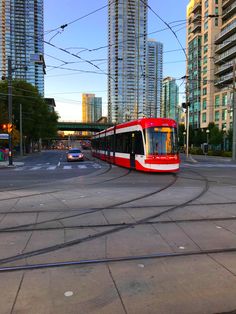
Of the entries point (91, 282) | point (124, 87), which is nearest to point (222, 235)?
point (91, 282)

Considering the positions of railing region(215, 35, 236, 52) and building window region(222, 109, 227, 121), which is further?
building window region(222, 109, 227, 121)

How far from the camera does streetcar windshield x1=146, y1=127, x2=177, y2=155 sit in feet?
62.1

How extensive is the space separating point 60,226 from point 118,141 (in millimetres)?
18327

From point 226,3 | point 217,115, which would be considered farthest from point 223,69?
point 226,3

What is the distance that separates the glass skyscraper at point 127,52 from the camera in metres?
19.6

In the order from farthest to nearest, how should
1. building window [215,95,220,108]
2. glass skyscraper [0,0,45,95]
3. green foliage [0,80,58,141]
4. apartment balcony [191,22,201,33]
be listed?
apartment balcony [191,22,201,33], building window [215,95,220,108], green foliage [0,80,58,141], glass skyscraper [0,0,45,95]

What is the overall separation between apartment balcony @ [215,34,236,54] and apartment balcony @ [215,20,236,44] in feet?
3.48

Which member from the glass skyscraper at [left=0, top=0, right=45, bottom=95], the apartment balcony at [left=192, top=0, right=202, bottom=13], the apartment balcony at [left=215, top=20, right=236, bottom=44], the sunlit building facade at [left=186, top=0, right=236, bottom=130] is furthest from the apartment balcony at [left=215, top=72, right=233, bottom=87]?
the glass skyscraper at [left=0, top=0, right=45, bottom=95]

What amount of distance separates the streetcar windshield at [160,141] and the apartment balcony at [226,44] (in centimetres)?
6478

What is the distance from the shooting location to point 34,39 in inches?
812

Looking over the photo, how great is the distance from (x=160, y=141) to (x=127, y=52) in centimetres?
1010

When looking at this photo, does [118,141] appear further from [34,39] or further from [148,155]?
[34,39]

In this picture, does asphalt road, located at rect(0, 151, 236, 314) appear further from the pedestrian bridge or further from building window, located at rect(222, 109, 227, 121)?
the pedestrian bridge

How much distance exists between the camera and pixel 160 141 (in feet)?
62.6
